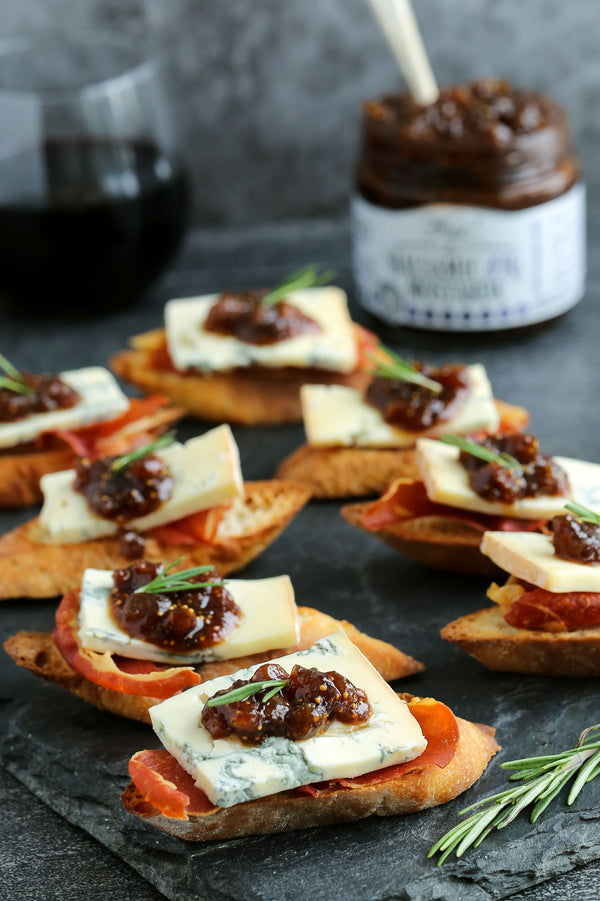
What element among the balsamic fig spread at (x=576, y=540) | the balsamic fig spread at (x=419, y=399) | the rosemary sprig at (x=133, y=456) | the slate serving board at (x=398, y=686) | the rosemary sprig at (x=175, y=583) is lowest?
the slate serving board at (x=398, y=686)

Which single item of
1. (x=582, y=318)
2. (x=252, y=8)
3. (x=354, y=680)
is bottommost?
(x=582, y=318)

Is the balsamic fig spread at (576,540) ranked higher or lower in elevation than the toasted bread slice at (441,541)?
higher

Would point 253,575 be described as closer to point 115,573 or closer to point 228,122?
point 115,573

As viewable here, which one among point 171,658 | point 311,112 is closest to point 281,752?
point 171,658

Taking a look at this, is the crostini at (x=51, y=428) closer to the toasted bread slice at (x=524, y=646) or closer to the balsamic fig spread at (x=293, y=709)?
the toasted bread slice at (x=524, y=646)

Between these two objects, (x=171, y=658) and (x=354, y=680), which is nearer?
(x=354, y=680)

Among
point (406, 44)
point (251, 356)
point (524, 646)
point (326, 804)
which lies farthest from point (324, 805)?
point (406, 44)

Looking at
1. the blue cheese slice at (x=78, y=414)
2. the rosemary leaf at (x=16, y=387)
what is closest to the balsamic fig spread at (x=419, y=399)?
the blue cheese slice at (x=78, y=414)

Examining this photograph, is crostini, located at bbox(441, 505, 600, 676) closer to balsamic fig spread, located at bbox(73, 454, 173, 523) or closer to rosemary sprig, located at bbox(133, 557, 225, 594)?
rosemary sprig, located at bbox(133, 557, 225, 594)
